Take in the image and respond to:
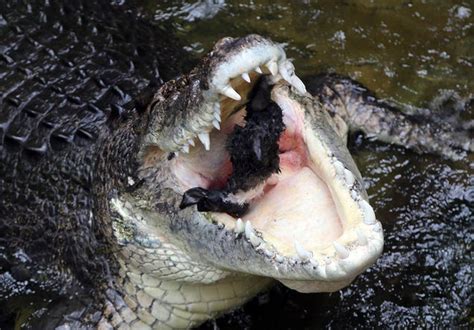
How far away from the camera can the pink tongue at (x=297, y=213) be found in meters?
2.34

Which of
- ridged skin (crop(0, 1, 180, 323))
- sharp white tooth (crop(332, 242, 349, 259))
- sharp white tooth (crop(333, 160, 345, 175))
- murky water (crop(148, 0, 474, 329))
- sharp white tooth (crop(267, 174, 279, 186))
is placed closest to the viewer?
sharp white tooth (crop(332, 242, 349, 259))

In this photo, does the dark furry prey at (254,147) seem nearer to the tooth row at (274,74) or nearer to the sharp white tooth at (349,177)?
the tooth row at (274,74)

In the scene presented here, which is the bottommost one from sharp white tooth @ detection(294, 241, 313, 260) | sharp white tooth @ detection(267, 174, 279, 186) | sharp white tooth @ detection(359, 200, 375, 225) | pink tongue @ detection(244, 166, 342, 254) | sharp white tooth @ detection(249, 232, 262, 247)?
sharp white tooth @ detection(267, 174, 279, 186)

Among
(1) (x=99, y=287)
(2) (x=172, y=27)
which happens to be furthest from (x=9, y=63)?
(1) (x=99, y=287)

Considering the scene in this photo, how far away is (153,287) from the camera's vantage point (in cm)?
298

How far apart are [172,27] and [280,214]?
2.75 metres

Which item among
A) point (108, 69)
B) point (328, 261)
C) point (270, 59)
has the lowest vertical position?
point (108, 69)

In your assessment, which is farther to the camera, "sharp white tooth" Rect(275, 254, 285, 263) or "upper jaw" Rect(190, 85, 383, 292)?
"sharp white tooth" Rect(275, 254, 285, 263)

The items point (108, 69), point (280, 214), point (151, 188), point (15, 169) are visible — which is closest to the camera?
point (280, 214)

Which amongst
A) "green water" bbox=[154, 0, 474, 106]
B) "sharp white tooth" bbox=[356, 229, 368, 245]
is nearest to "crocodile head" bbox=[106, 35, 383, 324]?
"sharp white tooth" bbox=[356, 229, 368, 245]

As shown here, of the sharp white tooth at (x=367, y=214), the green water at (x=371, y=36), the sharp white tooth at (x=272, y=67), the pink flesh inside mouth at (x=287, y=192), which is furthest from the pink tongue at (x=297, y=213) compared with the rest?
the green water at (x=371, y=36)

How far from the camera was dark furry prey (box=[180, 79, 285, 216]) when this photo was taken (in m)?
2.55

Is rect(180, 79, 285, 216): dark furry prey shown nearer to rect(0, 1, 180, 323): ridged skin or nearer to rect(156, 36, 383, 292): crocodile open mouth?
rect(156, 36, 383, 292): crocodile open mouth

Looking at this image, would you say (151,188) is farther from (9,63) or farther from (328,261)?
(9,63)
